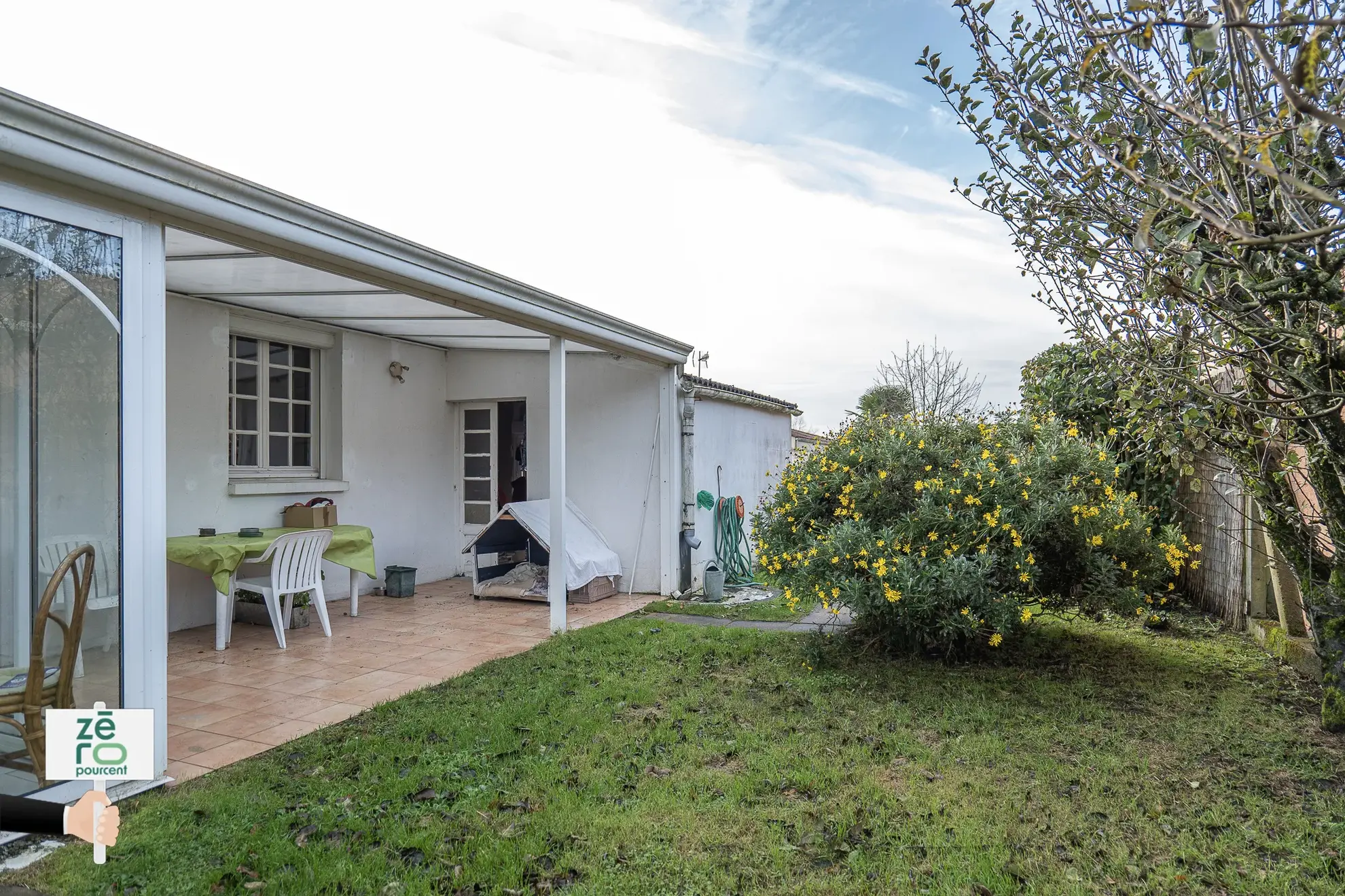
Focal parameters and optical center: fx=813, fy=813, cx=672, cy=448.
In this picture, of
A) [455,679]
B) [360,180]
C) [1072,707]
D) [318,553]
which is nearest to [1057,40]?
[1072,707]

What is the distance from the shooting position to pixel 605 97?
358 inches


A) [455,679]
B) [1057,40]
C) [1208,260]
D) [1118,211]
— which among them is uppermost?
[1057,40]

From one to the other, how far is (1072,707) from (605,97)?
7.60 metres

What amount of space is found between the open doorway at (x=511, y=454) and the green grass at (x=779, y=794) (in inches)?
191

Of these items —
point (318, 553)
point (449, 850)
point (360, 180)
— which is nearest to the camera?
point (449, 850)

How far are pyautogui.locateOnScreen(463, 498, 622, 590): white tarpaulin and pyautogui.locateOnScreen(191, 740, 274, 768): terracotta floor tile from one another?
387 centimetres

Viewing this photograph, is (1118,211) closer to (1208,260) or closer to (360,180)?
(1208,260)

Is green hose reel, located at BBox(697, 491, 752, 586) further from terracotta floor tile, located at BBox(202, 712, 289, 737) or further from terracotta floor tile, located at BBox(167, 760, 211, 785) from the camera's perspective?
terracotta floor tile, located at BBox(167, 760, 211, 785)

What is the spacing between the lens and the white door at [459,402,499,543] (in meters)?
10.2

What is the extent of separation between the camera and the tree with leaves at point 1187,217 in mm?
2559

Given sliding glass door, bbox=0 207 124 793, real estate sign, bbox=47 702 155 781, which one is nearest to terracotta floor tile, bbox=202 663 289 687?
sliding glass door, bbox=0 207 124 793

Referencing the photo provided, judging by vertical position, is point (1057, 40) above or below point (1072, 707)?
above

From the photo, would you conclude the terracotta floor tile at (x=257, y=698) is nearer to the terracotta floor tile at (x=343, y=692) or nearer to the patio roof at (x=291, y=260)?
the terracotta floor tile at (x=343, y=692)

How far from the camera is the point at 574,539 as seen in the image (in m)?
8.71
